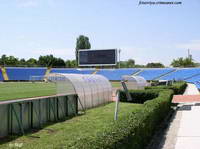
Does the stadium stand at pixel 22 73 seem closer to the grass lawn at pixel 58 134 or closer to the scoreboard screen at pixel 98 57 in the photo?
the scoreboard screen at pixel 98 57

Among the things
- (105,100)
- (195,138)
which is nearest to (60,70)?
(105,100)

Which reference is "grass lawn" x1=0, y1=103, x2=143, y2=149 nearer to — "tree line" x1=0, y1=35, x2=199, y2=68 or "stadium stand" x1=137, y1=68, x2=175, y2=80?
"stadium stand" x1=137, y1=68, x2=175, y2=80

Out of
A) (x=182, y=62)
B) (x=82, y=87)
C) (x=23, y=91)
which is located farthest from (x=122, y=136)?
(x=182, y=62)

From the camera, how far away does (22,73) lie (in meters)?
80.7

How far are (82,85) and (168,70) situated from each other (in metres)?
64.1

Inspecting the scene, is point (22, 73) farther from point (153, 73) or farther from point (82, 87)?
point (82, 87)

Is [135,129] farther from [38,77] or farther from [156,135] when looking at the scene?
[38,77]


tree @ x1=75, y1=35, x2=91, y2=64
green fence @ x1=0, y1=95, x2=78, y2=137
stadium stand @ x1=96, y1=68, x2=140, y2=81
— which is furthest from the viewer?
tree @ x1=75, y1=35, x2=91, y2=64

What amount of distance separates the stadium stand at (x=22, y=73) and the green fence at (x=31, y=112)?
64.1m

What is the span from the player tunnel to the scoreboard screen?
170ft

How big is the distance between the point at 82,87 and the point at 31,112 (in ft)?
24.9

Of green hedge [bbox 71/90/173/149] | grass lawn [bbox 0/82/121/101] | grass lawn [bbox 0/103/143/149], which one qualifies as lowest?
grass lawn [bbox 0/82/121/101]

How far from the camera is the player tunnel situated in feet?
63.9

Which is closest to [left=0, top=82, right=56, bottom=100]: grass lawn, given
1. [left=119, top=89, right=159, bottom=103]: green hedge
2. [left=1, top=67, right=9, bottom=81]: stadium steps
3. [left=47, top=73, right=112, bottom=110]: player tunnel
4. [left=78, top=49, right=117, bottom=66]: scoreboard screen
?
[left=47, top=73, right=112, bottom=110]: player tunnel
